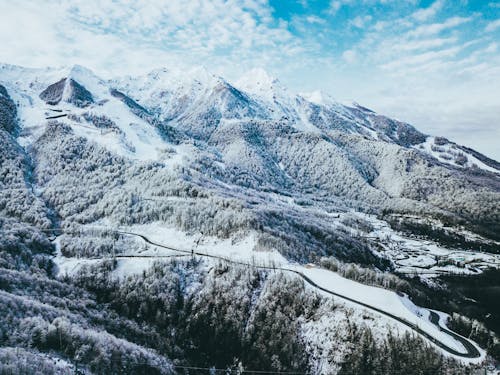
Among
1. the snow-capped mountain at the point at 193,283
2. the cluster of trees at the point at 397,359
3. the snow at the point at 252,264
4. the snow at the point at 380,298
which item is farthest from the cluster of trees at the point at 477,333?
the cluster of trees at the point at 397,359

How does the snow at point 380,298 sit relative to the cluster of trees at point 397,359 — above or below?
above

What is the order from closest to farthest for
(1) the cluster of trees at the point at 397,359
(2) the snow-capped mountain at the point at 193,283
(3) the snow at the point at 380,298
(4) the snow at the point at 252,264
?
1. (1) the cluster of trees at the point at 397,359
2. (2) the snow-capped mountain at the point at 193,283
3. (3) the snow at the point at 380,298
4. (4) the snow at the point at 252,264

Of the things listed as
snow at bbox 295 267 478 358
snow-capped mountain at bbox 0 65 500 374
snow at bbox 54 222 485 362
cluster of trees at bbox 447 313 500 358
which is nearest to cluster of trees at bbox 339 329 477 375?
snow-capped mountain at bbox 0 65 500 374

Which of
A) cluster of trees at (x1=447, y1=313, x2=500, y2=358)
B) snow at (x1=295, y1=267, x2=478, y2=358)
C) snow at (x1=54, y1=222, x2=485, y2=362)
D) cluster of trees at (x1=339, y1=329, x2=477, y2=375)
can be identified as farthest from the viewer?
snow at (x1=54, y1=222, x2=485, y2=362)

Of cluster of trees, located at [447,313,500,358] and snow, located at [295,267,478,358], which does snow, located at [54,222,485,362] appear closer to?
snow, located at [295,267,478,358]

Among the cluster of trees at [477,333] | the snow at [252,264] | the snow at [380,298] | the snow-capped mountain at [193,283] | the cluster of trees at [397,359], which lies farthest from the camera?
the snow at [252,264]

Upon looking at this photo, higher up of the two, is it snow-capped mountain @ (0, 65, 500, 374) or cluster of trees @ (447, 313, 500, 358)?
cluster of trees @ (447, 313, 500, 358)

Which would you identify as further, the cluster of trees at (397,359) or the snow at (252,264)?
the snow at (252,264)

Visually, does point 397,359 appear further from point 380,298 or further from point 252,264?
point 252,264

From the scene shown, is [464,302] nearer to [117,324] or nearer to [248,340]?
[248,340]

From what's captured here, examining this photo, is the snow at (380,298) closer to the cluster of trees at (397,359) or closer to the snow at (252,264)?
the snow at (252,264)

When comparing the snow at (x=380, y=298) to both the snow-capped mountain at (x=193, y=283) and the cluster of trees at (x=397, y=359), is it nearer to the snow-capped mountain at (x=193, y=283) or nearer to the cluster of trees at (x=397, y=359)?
the snow-capped mountain at (x=193, y=283)

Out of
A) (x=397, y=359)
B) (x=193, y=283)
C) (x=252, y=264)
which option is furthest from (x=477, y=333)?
(x=193, y=283)
